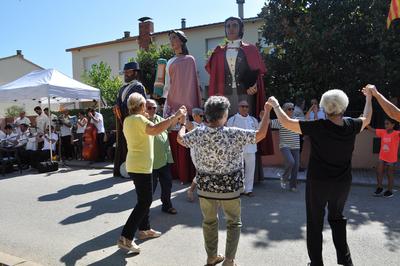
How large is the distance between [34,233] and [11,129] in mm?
7713

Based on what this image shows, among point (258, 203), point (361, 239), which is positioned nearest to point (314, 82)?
point (258, 203)

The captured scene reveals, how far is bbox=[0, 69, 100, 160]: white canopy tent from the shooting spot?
10.3 metres

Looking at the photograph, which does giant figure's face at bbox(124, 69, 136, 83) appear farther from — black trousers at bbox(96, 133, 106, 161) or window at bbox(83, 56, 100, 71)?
window at bbox(83, 56, 100, 71)

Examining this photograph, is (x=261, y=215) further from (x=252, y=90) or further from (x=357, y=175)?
(x=357, y=175)

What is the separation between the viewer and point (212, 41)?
20.9 metres

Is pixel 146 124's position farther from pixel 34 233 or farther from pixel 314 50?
pixel 314 50

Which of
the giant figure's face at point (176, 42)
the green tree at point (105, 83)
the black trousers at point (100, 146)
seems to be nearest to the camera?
the giant figure's face at point (176, 42)

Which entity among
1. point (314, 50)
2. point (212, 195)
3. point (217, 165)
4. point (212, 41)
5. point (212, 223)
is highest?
point (212, 41)

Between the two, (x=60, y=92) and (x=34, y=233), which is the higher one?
(x=60, y=92)

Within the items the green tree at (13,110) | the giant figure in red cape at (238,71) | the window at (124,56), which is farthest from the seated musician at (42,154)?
the green tree at (13,110)

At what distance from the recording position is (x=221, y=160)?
3332 millimetres

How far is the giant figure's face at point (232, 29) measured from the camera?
7.34m

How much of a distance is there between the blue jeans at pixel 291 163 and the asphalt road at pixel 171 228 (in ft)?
0.96

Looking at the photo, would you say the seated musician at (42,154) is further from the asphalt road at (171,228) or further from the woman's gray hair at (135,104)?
the woman's gray hair at (135,104)
